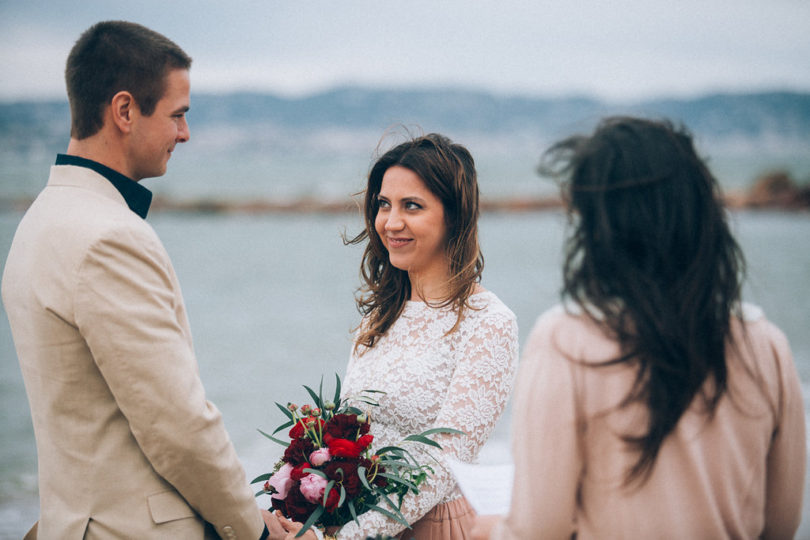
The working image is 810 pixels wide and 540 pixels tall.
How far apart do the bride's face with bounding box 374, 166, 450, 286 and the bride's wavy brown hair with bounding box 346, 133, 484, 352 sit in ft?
0.10

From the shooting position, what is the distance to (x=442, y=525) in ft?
8.09

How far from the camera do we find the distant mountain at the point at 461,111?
200 ft

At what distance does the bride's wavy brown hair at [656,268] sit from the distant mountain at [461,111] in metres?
59.2

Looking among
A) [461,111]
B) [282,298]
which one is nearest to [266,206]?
[282,298]

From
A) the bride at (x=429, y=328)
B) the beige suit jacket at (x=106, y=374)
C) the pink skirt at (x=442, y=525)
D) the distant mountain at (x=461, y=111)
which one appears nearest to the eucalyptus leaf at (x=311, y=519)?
the bride at (x=429, y=328)

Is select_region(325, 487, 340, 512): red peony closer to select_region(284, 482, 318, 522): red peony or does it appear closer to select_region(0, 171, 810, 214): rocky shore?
select_region(284, 482, 318, 522): red peony

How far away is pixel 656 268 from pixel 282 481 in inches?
55.6

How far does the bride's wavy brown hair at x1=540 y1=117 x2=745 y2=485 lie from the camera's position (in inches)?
52.2

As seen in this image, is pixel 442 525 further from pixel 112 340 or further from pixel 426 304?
pixel 112 340

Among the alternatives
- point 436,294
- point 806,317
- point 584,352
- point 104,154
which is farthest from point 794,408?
point 806,317

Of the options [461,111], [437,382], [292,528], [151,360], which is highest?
[461,111]

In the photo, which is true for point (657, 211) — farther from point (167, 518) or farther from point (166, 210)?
point (166, 210)

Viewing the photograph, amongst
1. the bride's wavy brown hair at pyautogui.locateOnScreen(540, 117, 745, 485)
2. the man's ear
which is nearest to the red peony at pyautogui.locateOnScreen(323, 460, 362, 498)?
the bride's wavy brown hair at pyautogui.locateOnScreen(540, 117, 745, 485)

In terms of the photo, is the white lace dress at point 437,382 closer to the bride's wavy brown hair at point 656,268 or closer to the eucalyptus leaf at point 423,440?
the eucalyptus leaf at point 423,440
